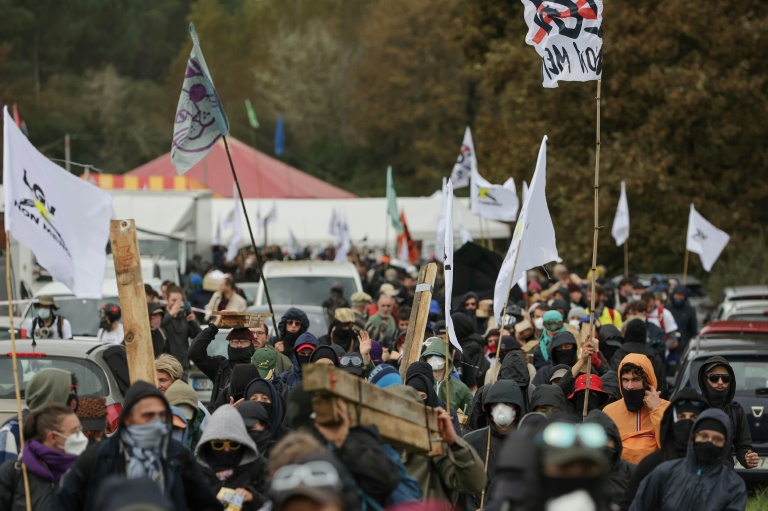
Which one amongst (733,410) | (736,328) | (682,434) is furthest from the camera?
(736,328)

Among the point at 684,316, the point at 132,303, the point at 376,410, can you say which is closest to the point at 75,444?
the point at 132,303

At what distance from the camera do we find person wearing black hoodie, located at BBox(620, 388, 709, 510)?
7.73m

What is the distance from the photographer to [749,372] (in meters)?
12.9

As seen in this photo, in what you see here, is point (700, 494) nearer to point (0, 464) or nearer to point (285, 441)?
point (285, 441)

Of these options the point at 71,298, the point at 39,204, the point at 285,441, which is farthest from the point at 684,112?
the point at 285,441

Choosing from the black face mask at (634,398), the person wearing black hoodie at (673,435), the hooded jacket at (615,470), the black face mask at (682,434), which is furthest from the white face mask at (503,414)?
the black face mask at (634,398)

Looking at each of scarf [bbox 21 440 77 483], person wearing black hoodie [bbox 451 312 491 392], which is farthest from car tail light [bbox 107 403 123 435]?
person wearing black hoodie [bbox 451 312 491 392]

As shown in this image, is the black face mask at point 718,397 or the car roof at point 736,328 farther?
the car roof at point 736,328

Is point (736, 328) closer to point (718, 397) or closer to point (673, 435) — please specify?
point (718, 397)

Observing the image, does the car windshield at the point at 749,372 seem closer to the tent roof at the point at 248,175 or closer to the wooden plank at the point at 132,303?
the wooden plank at the point at 132,303

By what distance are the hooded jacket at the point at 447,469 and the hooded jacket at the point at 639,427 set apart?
2360 millimetres

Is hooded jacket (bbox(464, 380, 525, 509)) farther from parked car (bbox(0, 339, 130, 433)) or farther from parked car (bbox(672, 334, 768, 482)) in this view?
parked car (bbox(672, 334, 768, 482))

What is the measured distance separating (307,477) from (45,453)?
2.34m

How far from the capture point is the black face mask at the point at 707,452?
7.02 m
